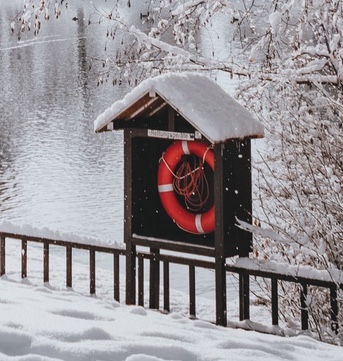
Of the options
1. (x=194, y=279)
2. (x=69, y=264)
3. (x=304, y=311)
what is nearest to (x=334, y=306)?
(x=304, y=311)

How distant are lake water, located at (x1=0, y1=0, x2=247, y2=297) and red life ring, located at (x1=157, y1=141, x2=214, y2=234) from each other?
11.5 ft

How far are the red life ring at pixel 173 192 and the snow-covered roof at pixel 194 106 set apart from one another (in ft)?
1.23

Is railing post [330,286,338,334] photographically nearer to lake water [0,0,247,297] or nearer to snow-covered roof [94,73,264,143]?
snow-covered roof [94,73,264,143]

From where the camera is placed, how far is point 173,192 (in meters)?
7.46

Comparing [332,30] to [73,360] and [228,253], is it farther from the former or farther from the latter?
[73,360]

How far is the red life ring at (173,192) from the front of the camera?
7051 mm

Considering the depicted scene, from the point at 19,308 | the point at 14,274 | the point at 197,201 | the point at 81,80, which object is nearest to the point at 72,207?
the point at 14,274

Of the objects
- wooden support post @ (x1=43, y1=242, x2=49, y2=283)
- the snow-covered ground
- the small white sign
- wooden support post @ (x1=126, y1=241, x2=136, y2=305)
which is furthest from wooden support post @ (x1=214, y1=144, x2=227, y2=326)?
wooden support post @ (x1=43, y1=242, x2=49, y2=283)

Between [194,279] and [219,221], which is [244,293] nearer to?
[194,279]

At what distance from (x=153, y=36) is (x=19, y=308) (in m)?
4.48

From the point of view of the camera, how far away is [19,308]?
5746 mm

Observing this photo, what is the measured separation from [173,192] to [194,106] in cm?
107

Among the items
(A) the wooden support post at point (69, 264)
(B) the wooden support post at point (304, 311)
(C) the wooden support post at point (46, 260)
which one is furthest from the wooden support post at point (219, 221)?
(C) the wooden support post at point (46, 260)

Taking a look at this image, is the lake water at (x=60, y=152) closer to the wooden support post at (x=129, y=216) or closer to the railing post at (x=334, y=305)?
the wooden support post at (x=129, y=216)
